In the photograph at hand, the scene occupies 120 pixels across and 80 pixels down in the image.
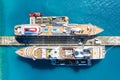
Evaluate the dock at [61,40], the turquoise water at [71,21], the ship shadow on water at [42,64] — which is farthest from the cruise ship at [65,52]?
the turquoise water at [71,21]

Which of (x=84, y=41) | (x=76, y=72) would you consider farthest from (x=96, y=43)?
(x=76, y=72)

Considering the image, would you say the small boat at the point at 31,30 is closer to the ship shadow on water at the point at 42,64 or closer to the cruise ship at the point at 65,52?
the cruise ship at the point at 65,52

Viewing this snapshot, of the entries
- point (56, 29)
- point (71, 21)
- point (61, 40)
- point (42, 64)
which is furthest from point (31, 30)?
point (71, 21)

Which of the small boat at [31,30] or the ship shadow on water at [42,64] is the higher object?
the small boat at [31,30]

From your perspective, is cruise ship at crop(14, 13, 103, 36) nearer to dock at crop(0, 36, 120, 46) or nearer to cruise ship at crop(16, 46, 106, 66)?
dock at crop(0, 36, 120, 46)

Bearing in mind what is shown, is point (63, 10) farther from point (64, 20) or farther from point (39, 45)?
point (39, 45)

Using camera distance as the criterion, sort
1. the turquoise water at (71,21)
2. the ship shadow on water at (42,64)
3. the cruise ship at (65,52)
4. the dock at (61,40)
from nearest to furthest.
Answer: the cruise ship at (65,52), the dock at (61,40), the turquoise water at (71,21), the ship shadow on water at (42,64)

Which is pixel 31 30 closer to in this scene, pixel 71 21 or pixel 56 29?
pixel 56 29

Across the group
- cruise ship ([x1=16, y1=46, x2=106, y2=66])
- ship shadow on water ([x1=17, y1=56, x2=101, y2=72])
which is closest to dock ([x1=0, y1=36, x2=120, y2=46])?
cruise ship ([x1=16, y1=46, x2=106, y2=66])
